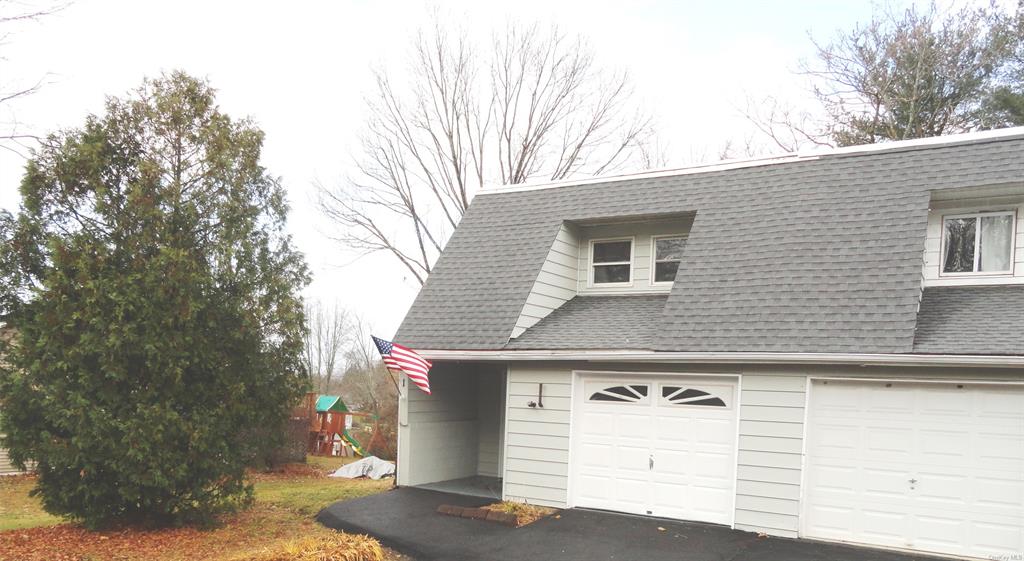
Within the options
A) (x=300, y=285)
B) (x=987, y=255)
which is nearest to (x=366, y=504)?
(x=300, y=285)

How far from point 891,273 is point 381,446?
15564mm

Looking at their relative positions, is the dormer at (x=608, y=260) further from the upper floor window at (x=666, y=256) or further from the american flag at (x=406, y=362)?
the american flag at (x=406, y=362)

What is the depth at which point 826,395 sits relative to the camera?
9250 mm

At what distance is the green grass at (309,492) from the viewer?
12336mm

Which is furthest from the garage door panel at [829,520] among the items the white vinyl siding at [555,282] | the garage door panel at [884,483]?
the white vinyl siding at [555,282]

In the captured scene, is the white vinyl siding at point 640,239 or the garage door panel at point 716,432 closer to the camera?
the garage door panel at point 716,432

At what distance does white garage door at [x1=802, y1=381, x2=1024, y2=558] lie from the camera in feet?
27.3

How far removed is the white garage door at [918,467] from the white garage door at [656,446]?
1163 millimetres

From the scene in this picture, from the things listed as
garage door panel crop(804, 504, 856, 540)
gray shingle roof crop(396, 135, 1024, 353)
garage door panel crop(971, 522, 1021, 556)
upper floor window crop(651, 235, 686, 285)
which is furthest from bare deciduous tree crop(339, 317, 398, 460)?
garage door panel crop(971, 522, 1021, 556)

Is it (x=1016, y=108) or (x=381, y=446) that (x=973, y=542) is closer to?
(x=1016, y=108)

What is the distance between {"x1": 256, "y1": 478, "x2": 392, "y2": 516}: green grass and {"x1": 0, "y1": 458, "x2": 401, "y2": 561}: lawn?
17 millimetres

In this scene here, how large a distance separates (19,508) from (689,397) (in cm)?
1314

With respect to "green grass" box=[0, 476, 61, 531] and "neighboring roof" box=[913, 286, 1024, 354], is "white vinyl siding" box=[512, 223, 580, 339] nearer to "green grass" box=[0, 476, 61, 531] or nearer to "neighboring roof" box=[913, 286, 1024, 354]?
"neighboring roof" box=[913, 286, 1024, 354]

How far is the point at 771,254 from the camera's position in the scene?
10.6 metres
